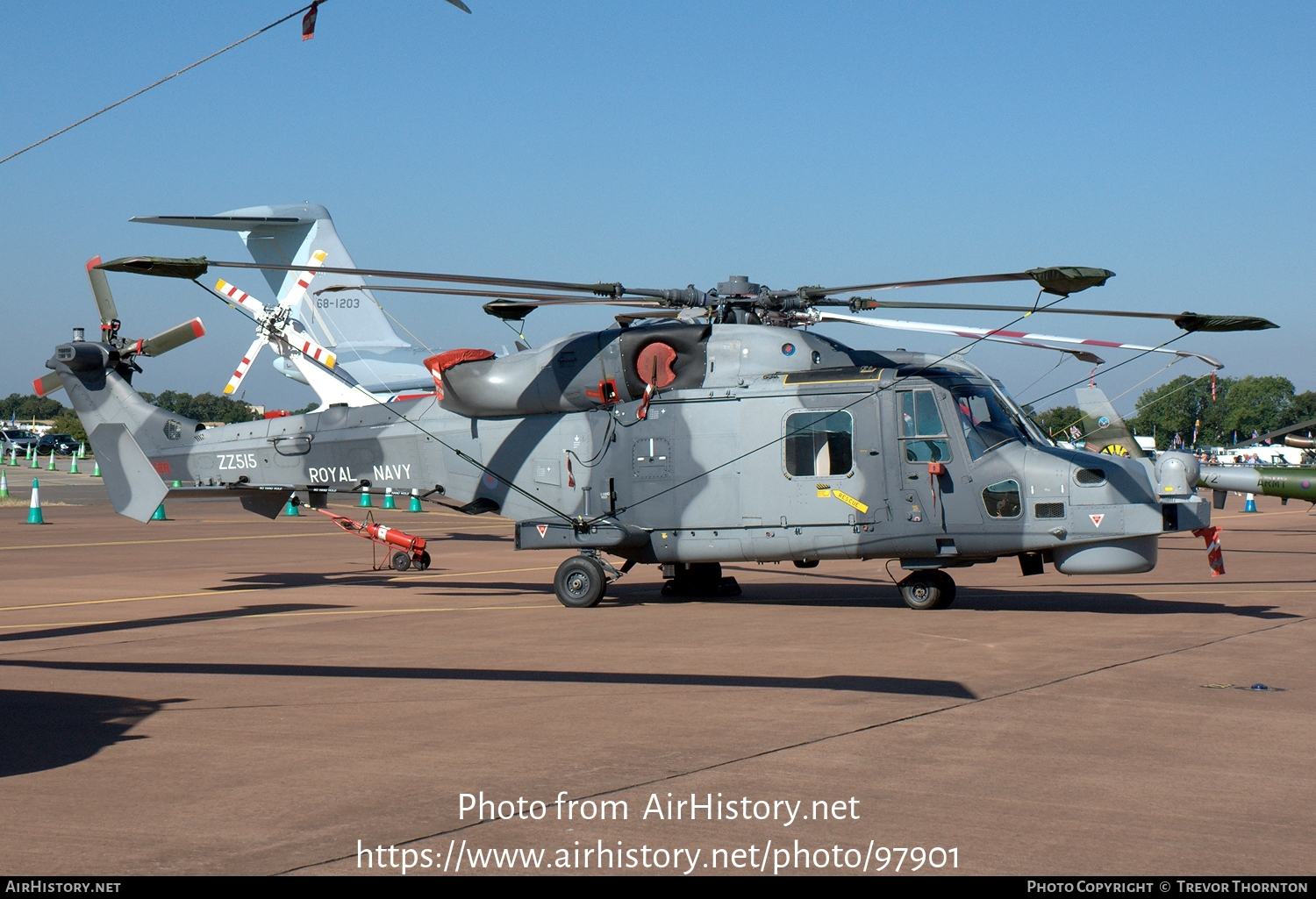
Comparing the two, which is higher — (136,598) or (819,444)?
(819,444)

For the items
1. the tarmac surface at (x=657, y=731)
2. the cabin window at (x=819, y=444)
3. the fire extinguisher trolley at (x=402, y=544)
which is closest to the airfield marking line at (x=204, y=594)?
the tarmac surface at (x=657, y=731)

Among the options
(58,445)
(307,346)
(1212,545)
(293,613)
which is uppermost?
(58,445)

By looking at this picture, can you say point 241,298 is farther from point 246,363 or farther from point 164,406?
point 164,406

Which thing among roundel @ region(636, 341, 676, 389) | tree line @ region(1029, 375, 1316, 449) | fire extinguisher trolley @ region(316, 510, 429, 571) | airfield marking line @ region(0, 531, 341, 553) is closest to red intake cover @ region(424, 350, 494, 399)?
roundel @ region(636, 341, 676, 389)

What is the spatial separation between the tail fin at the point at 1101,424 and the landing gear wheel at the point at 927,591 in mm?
13098

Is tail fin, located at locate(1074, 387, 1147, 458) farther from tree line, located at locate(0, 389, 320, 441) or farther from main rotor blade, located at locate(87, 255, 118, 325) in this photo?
tree line, located at locate(0, 389, 320, 441)

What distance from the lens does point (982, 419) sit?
44.0 ft

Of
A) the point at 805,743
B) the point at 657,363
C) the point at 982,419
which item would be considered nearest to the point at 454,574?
the point at 657,363

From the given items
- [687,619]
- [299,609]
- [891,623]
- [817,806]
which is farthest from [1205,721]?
[299,609]

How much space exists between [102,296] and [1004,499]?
12.7m

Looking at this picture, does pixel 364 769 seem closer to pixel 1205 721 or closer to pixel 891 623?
pixel 1205 721

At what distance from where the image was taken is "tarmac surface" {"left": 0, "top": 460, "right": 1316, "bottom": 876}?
4945mm

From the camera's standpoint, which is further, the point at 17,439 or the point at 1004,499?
the point at 17,439

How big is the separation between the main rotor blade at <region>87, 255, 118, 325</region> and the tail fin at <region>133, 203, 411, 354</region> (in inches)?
604
